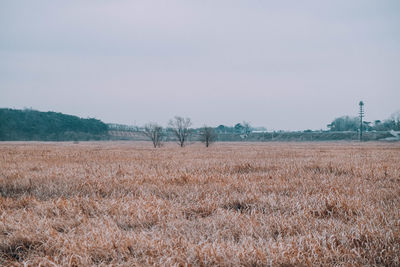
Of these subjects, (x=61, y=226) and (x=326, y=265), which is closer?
(x=326, y=265)

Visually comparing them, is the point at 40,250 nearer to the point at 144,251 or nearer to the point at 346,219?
the point at 144,251

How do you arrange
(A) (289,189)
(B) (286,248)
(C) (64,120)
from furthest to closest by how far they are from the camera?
(C) (64,120) → (A) (289,189) → (B) (286,248)

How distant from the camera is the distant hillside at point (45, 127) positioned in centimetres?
14750

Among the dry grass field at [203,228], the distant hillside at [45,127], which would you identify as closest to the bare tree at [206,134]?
the dry grass field at [203,228]

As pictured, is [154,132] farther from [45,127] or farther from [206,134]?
[45,127]

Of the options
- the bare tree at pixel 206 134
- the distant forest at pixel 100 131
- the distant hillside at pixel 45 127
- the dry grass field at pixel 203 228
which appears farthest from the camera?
the distant hillside at pixel 45 127

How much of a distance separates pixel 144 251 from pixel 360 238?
205 cm

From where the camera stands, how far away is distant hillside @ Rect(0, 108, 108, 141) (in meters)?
148

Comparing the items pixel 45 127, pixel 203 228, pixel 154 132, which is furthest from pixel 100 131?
pixel 203 228

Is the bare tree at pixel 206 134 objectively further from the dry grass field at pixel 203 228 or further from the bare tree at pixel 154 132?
the dry grass field at pixel 203 228

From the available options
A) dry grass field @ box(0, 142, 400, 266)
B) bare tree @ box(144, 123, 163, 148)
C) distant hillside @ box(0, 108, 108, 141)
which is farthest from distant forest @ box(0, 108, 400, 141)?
dry grass field @ box(0, 142, 400, 266)

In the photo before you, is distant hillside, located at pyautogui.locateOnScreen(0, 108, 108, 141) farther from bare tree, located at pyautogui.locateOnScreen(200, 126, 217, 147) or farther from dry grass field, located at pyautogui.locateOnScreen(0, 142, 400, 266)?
dry grass field, located at pyautogui.locateOnScreen(0, 142, 400, 266)

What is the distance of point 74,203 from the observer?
168 inches

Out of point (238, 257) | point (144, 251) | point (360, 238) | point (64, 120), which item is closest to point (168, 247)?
point (144, 251)
